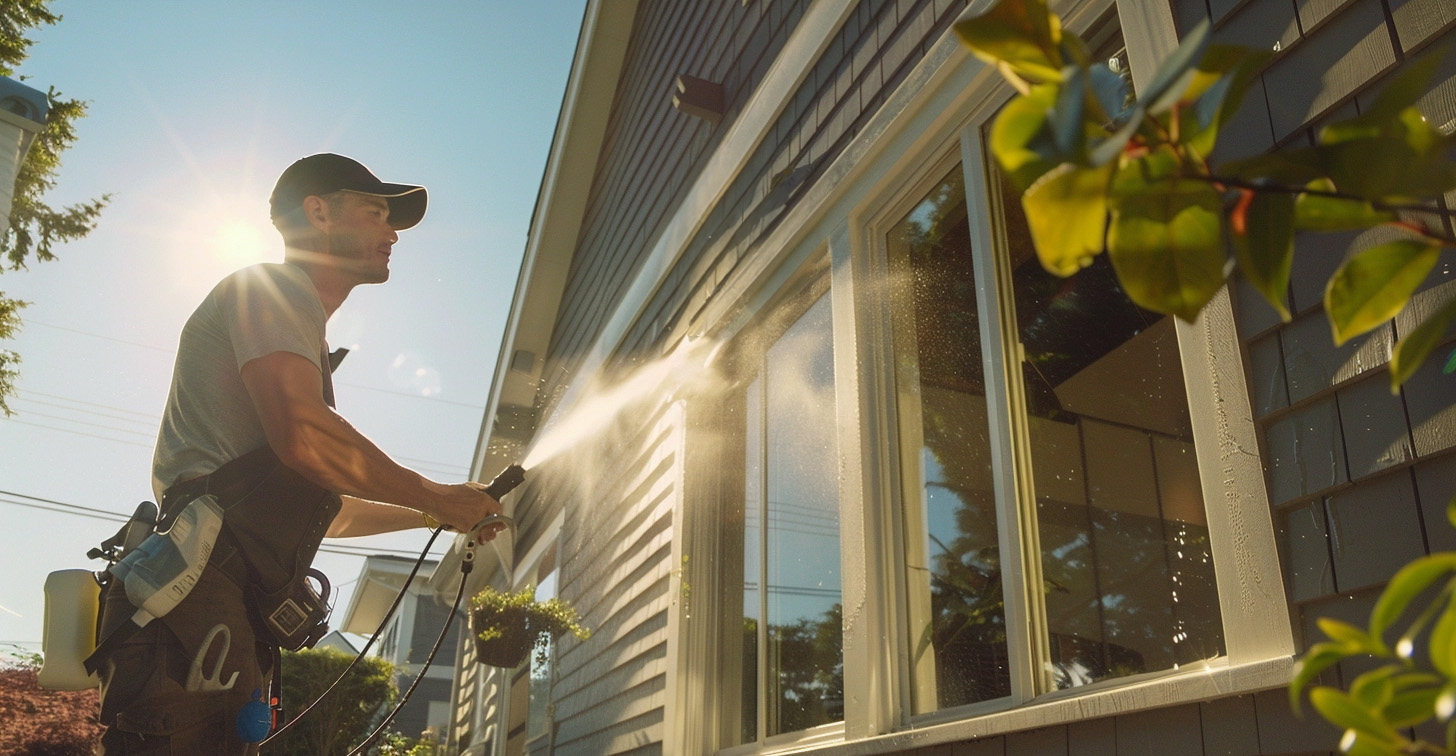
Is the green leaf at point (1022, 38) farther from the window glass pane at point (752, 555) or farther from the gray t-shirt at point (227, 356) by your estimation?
the window glass pane at point (752, 555)

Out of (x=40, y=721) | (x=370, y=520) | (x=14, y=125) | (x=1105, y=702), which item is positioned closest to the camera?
(x=1105, y=702)

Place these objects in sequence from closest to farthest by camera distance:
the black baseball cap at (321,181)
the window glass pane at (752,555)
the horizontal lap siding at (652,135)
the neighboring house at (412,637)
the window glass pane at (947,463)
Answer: the window glass pane at (947,463) < the black baseball cap at (321,181) < the window glass pane at (752,555) < the horizontal lap siding at (652,135) < the neighboring house at (412,637)

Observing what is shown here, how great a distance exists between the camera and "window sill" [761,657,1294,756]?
1.47m

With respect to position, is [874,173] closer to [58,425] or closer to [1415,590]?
[1415,590]

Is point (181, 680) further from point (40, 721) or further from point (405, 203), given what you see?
point (40, 721)

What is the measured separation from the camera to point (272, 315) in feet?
7.41

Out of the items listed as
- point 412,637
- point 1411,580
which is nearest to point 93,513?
point 412,637

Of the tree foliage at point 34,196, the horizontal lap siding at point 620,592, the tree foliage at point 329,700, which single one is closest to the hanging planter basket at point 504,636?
the horizontal lap siding at point 620,592

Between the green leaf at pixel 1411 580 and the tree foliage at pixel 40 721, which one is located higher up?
the tree foliage at pixel 40 721

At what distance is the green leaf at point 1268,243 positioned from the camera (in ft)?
1.58

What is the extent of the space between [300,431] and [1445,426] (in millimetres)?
2081

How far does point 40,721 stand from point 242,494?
31.2 ft

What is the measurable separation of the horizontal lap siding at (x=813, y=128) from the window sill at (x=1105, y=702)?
177 centimetres

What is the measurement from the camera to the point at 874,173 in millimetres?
3064
